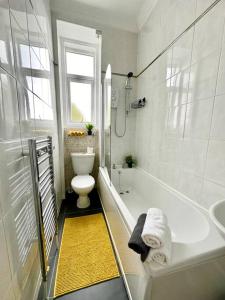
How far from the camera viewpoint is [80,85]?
8.44 ft

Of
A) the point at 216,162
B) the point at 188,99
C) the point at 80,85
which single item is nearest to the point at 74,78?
the point at 80,85

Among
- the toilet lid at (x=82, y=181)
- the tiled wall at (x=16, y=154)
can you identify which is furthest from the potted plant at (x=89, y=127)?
the tiled wall at (x=16, y=154)

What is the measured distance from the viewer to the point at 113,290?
104 cm

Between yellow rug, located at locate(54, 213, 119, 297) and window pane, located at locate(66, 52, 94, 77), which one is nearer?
yellow rug, located at locate(54, 213, 119, 297)

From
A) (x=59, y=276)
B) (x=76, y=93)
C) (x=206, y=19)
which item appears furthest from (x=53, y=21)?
(x=59, y=276)

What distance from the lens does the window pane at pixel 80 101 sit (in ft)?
8.38

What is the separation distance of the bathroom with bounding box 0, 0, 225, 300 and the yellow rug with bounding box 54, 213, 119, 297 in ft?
0.03

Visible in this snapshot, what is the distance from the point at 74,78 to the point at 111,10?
1.14 metres

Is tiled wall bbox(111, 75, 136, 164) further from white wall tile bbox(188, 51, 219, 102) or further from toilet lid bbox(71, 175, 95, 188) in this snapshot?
white wall tile bbox(188, 51, 219, 102)

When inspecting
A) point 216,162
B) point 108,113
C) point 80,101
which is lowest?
point 216,162

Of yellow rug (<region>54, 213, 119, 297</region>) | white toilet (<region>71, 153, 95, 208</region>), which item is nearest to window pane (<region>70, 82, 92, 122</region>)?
white toilet (<region>71, 153, 95, 208</region>)

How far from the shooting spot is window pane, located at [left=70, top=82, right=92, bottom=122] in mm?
2553

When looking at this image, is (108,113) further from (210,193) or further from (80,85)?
(210,193)

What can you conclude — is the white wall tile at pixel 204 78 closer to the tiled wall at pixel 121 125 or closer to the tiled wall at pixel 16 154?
the tiled wall at pixel 121 125
